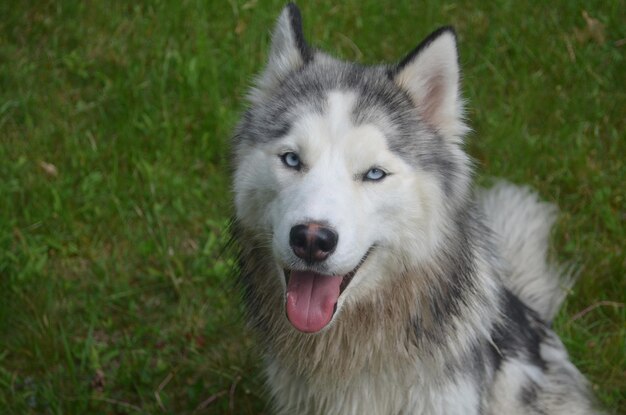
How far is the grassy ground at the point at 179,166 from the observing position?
3.60 metres

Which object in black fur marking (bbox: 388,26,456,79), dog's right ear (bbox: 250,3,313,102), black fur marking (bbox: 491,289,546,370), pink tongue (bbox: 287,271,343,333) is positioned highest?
black fur marking (bbox: 388,26,456,79)

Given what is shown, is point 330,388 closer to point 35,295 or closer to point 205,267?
point 205,267

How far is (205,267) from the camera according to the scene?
13.2ft

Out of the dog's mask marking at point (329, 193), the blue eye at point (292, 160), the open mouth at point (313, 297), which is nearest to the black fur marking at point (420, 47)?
the dog's mask marking at point (329, 193)

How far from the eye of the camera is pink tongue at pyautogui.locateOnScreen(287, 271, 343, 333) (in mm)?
2486

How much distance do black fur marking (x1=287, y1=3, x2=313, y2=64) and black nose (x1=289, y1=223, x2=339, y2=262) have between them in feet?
2.50

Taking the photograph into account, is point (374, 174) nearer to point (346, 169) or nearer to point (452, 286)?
point (346, 169)

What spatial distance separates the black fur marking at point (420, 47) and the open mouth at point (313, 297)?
61 cm

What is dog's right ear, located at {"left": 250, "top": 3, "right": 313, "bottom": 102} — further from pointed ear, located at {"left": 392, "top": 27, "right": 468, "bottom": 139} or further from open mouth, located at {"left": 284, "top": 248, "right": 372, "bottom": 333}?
open mouth, located at {"left": 284, "top": 248, "right": 372, "bottom": 333}

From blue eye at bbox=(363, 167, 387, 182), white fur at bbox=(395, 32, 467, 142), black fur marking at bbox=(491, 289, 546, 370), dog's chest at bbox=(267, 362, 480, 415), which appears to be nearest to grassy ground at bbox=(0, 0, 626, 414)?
black fur marking at bbox=(491, 289, 546, 370)

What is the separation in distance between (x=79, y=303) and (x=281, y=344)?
1.50m

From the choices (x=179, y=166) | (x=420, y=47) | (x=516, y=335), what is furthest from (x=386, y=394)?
(x=179, y=166)

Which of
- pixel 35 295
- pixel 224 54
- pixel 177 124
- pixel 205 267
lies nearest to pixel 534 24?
pixel 224 54

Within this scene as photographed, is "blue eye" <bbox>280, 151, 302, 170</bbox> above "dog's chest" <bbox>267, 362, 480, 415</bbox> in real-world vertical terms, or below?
above
